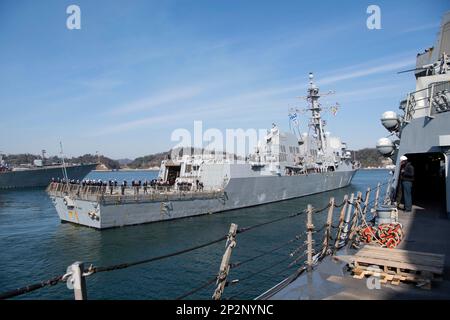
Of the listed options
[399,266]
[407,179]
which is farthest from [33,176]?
[399,266]

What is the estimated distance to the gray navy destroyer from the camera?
21703 mm

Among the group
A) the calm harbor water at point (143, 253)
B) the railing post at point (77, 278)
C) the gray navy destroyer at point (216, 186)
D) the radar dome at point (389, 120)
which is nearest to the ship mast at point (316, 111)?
the gray navy destroyer at point (216, 186)

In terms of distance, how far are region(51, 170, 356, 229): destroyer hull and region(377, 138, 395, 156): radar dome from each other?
626 inches

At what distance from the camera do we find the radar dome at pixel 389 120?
11766mm

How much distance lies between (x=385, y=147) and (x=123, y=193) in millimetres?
16991

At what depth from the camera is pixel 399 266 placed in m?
4.76

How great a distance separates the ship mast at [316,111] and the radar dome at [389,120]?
111 ft

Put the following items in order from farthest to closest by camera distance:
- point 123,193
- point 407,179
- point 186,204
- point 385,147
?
point 186,204, point 123,193, point 385,147, point 407,179

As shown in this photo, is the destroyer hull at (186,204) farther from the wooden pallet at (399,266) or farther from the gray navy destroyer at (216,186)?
the wooden pallet at (399,266)

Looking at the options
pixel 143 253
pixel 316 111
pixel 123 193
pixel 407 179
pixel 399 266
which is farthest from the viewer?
pixel 316 111

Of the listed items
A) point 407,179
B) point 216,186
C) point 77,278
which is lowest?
point 216,186

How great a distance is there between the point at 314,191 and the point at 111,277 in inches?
1290

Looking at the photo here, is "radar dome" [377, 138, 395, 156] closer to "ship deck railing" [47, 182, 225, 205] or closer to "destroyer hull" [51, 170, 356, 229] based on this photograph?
"ship deck railing" [47, 182, 225, 205]

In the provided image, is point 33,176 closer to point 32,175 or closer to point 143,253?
point 32,175
